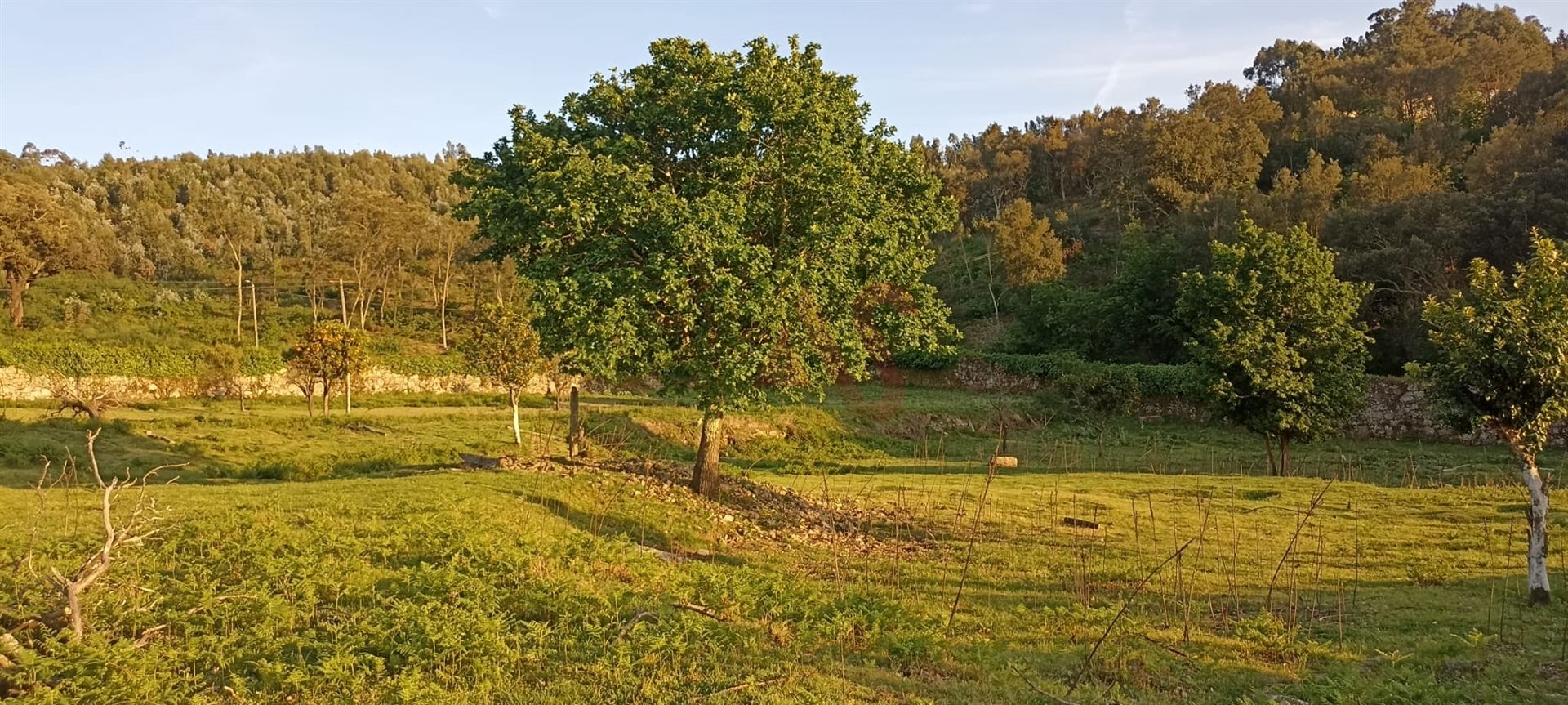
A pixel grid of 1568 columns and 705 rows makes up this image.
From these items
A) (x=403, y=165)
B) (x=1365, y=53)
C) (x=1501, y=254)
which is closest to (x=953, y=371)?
(x=1501, y=254)

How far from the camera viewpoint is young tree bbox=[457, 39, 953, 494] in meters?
18.2

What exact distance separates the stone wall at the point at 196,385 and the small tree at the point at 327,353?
8.52 meters

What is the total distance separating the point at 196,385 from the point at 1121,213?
79.2 m

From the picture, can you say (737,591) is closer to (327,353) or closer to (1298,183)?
(327,353)

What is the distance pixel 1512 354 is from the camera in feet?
49.0

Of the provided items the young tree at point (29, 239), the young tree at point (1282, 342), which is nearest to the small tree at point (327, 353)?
the young tree at point (29, 239)

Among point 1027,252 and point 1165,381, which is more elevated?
point 1027,252

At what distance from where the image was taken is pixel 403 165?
614 ft

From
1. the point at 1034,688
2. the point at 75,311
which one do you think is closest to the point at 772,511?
the point at 1034,688

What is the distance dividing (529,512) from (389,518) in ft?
8.96

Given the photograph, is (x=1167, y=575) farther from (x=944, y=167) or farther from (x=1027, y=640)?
(x=944, y=167)

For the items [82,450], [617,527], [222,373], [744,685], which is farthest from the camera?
[222,373]

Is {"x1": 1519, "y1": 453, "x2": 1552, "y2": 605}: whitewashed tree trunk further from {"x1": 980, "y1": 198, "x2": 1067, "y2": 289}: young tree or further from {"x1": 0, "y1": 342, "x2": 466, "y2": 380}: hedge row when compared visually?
{"x1": 980, "y1": 198, "x2": 1067, "y2": 289}: young tree

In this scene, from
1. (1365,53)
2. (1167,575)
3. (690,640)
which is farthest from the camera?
(1365,53)
